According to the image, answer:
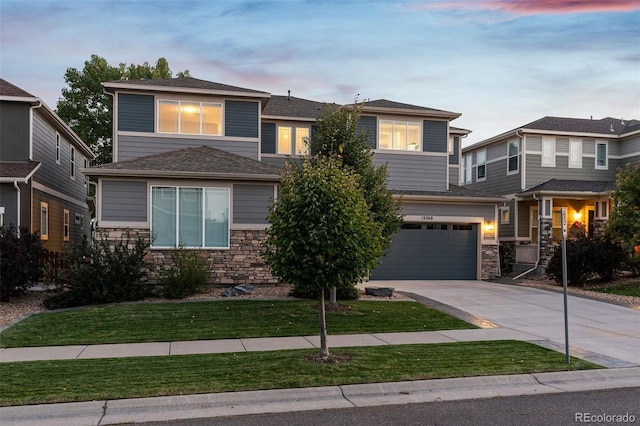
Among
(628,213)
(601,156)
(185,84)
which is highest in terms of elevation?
(185,84)

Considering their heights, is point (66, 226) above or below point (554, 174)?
below

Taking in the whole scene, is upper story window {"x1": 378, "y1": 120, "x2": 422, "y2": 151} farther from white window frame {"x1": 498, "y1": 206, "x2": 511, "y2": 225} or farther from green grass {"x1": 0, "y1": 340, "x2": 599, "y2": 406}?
green grass {"x1": 0, "y1": 340, "x2": 599, "y2": 406}

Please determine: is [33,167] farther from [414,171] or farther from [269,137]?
[414,171]

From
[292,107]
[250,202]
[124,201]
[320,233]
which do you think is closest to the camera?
[320,233]

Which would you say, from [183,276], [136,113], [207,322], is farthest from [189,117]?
[207,322]

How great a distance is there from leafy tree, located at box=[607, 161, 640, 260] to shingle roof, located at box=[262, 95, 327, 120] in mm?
11444

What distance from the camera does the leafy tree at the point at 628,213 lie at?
17.2 m

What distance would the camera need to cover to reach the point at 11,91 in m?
18.2

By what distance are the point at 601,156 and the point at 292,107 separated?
15951 mm

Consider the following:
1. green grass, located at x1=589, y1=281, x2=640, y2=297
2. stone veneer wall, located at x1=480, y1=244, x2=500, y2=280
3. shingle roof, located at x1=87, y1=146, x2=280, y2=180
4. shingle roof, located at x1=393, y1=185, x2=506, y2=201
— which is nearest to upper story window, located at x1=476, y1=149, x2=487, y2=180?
shingle roof, located at x1=393, y1=185, x2=506, y2=201

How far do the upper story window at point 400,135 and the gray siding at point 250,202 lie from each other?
259 inches

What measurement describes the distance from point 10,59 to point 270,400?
15.6m

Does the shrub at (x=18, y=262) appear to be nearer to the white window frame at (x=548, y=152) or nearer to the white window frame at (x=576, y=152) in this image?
the white window frame at (x=548, y=152)

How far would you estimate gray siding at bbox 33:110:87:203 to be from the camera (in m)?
19.0
